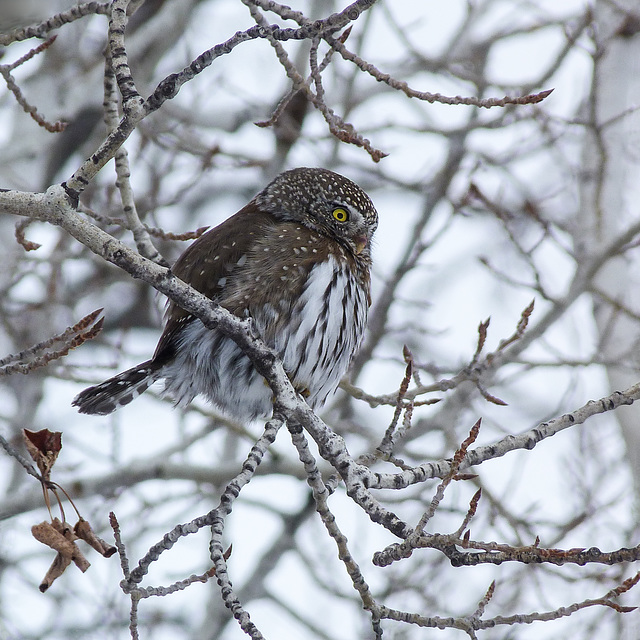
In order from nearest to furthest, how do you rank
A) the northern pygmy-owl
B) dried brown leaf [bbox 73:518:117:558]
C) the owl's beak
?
dried brown leaf [bbox 73:518:117:558]
the northern pygmy-owl
the owl's beak

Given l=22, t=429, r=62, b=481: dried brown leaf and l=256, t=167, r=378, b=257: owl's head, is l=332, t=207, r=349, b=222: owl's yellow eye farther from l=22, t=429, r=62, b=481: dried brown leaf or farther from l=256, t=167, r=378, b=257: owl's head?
l=22, t=429, r=62, b=481: dried brown leaf

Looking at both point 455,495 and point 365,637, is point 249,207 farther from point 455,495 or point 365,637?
point 365,637

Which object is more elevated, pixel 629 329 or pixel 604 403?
pixel 629 329

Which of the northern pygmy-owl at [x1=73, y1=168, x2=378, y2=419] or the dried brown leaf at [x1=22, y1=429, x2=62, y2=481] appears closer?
the dried brown leaf at [x1=22, y1=429, x2=62, y2=481]

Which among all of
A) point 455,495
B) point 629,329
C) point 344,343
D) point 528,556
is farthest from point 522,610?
point 528,556

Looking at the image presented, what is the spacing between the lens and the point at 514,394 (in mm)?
11352

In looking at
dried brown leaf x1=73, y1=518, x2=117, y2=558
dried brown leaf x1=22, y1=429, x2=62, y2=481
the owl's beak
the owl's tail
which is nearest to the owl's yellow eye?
the owl's beak

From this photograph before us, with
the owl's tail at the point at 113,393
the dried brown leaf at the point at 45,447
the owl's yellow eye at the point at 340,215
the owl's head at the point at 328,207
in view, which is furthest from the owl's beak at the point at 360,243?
the dried brown leaf at the point at 45,447

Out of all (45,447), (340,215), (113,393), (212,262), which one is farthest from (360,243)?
(45,447)

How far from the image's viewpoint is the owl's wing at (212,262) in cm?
401

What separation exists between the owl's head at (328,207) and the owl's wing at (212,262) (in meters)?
0.26

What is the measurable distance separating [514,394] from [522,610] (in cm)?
535

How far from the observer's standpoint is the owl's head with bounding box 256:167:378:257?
14.9 feet

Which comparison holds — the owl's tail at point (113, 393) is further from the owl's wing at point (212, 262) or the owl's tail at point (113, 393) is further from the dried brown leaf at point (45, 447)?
the dried brown leaf at point (45, 447)
